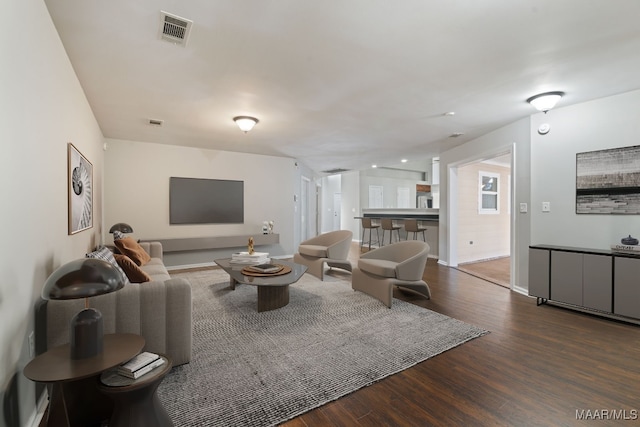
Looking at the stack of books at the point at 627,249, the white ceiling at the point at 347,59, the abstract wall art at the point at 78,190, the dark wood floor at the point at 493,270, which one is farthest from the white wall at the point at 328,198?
the stack of books at the point at 627,249

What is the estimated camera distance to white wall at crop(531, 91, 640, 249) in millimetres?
3148

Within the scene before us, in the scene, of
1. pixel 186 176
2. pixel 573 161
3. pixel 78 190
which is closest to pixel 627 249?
pixel 573 161

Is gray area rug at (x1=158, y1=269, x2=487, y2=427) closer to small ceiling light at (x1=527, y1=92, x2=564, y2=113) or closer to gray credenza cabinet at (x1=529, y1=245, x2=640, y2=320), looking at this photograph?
gray credenza cabinet at (x1=529, y1=245, x2=640, y2=320)

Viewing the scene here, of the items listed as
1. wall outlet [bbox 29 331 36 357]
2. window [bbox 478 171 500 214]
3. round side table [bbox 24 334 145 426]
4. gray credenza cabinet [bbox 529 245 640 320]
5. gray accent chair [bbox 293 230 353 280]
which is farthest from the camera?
window [bbox 478 171 500 214]

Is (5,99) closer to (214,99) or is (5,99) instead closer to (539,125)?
(214,99)

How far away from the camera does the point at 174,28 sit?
202 cm

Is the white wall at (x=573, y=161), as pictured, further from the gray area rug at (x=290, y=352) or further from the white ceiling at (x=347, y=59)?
the gray area rug at (x=290, y=352)

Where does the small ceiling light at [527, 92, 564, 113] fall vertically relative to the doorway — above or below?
above

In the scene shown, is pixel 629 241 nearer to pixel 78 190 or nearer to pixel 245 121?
pixel 245 121

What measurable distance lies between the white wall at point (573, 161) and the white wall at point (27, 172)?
16.0ft

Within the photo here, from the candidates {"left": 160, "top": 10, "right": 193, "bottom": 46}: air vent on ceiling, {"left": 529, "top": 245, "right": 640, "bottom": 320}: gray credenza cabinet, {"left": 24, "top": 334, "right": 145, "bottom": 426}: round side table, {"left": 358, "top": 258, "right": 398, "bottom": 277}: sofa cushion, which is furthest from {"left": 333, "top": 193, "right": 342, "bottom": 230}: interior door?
{"left": 24, "top": 334, "right": 145, "bottom": 426}: round side table

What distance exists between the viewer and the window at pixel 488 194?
6.67m

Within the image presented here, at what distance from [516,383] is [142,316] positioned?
97.0 inches

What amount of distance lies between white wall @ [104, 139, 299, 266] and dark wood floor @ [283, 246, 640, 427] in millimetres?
4721
